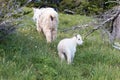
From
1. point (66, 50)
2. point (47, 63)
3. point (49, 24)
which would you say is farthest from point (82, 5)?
point (47, 63)

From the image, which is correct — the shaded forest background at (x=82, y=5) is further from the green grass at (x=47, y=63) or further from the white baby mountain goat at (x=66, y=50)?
the white baby mountain goat at (x=66, y=50)

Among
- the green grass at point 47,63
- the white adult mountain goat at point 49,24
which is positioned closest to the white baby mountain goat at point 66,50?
the green grass at point 47,63

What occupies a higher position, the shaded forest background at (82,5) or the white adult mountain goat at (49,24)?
the white adult mountain goat at (49,24)

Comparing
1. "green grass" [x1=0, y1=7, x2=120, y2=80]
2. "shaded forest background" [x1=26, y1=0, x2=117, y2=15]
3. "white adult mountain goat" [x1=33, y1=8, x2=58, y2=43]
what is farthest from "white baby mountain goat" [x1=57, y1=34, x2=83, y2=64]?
"shaded forest background" [x1=26, y1=0, x2=117, y2=15]

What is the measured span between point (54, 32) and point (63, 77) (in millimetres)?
3881

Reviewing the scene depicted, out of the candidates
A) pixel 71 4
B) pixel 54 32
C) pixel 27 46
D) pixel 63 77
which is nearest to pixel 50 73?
pixel 63 77

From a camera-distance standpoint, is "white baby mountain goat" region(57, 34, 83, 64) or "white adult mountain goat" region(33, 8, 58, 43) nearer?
"white baby mountain goat" region(57, 34, 83, 64)

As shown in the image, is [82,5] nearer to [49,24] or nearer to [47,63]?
[49,24]

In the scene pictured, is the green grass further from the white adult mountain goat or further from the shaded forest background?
the shaded forest background

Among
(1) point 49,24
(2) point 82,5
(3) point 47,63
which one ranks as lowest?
(2) point 82,5

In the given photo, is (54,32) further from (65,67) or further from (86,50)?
(65,67)

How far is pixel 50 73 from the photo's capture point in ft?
21.6

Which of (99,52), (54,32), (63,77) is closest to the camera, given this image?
(63,77)

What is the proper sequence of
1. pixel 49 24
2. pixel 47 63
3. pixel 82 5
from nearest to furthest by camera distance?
pixel 47 63
pixel 49 24
pixel 82 5
